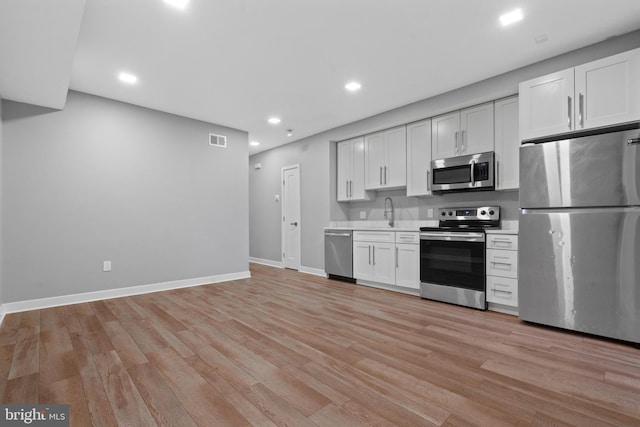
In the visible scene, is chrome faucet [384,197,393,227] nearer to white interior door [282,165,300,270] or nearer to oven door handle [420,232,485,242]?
oven door handle [420,232,485,242]

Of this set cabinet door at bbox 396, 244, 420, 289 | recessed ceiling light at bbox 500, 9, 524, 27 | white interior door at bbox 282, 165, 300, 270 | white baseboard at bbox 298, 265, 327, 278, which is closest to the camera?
recessed ceiling light at bbox 500, 9, 524, 27

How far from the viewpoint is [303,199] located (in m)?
5.97

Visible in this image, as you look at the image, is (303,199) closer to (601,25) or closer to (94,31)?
(94,31)

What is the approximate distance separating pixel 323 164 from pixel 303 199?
837mm

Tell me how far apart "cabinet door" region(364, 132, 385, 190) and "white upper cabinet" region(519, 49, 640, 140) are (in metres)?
2.06

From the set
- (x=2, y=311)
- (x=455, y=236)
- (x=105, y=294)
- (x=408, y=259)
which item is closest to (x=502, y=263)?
(x=455, y=236)

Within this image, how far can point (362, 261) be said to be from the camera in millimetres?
4766

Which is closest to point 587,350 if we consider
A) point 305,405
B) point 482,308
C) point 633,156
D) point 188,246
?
point 482,308

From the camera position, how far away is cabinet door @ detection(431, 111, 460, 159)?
156 inches

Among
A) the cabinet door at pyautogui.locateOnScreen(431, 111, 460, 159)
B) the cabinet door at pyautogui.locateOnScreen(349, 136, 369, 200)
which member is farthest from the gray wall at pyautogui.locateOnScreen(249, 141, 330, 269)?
the cabinet door at pyautogui.locateOnScreen(431, 111, 460, 159)

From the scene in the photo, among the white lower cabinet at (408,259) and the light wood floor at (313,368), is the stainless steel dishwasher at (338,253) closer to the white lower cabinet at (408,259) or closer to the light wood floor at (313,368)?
the white lower cabinet at (408,259)

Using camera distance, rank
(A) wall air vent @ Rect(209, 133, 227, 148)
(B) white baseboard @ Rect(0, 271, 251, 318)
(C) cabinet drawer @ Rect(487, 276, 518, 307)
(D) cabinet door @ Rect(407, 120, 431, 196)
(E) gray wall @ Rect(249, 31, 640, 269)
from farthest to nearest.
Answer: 1. (A) wall air vent @ Rect(209, 133, 227, 148)
2. (D) cabinet door @ Rect(407, 120, 431, 196)
3. (B) white baseboard @ Rect(0, 271, 251, 318)
4. (C) cabinet drawer @ Rect(487, 276, 518, 307)
5. (E) gray wall @ Rect(249, 31, 640, 269)

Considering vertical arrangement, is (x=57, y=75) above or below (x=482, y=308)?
above

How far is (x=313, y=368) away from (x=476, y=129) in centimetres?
343
